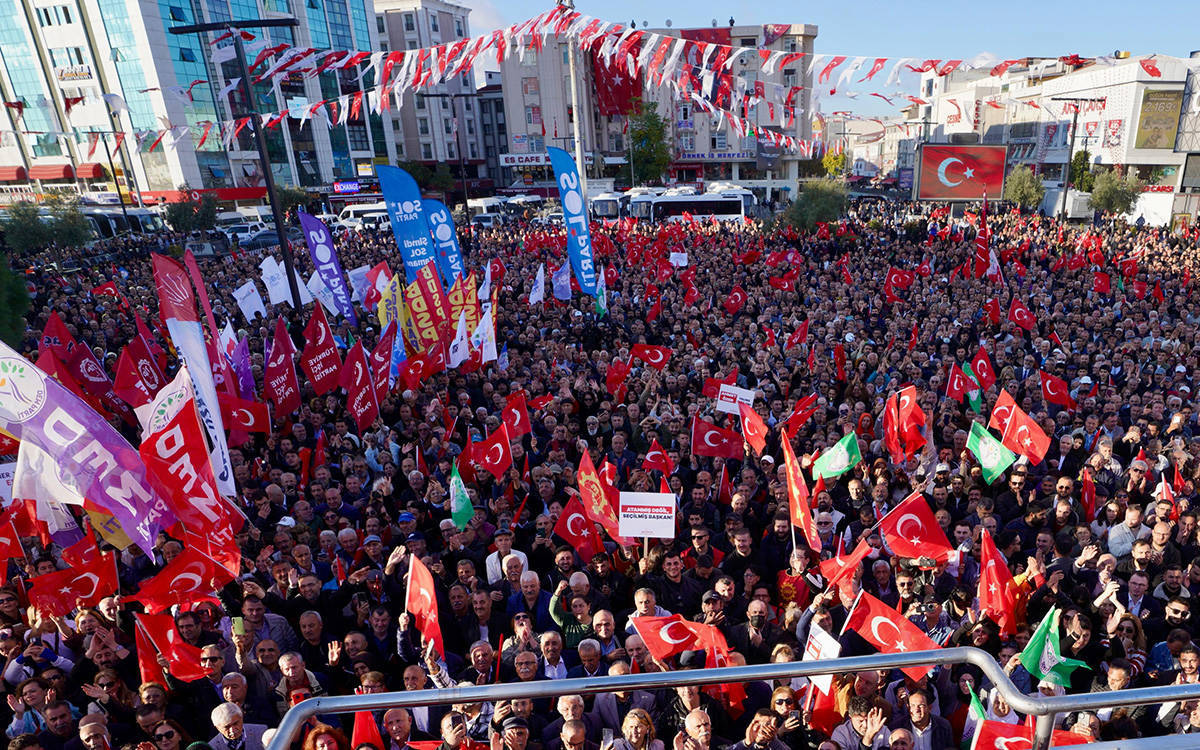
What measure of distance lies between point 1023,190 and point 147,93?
58888 mm

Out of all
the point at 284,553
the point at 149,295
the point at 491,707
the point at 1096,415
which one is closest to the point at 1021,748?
the point at 491,707

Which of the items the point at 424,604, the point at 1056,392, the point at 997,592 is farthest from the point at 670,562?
the point at 1056,392

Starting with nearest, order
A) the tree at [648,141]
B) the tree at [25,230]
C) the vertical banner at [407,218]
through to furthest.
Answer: the vertical banner at [407,218]
the tree at [25,230]
the tree at [648,141]

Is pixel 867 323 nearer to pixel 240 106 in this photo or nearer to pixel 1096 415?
pixel 1096 415

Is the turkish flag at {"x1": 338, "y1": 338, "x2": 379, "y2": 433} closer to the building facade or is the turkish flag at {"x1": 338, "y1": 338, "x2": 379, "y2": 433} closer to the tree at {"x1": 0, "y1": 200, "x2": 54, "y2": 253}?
the tree at {"x1": 0, "y1": 200, "x2": 54, "y2": 253}

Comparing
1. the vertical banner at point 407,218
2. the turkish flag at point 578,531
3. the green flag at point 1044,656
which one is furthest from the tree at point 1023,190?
the green flag at point 1044,656

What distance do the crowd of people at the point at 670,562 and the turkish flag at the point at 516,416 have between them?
1.06 feet

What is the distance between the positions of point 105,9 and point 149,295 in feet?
144

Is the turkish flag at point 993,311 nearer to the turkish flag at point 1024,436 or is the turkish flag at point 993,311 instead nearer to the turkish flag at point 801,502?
the turkish flag at point 1024,436

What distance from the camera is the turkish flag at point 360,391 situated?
882 cm

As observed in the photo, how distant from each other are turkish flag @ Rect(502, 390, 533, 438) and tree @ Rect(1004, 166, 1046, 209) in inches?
1551

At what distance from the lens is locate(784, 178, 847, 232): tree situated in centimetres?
2783

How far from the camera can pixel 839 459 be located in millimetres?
6965

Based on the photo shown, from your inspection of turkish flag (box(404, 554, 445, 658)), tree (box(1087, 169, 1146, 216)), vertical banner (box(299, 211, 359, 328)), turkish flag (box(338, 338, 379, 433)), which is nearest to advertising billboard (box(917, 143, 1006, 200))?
tree (box(1087, 169, 1146, 216))
